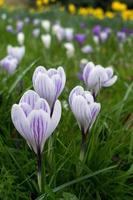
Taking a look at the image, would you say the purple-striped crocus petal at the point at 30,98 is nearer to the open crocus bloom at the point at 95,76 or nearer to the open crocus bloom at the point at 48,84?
the open crocus bloom at the point at 48,84

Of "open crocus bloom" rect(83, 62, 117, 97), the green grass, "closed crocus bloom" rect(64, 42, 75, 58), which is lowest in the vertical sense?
"closed crocus bloom" rect(64, 42, 75, 58)

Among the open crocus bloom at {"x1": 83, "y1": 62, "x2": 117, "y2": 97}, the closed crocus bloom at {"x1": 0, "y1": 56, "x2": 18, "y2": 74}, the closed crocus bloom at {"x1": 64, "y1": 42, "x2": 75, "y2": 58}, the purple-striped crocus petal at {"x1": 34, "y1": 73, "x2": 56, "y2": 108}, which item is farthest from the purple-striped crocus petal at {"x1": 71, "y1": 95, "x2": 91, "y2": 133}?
the closed crocus bloom at {"x1": 64, "y1": 42, "x2": 75, "y2": 58}

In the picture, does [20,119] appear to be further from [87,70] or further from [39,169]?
[87,70]

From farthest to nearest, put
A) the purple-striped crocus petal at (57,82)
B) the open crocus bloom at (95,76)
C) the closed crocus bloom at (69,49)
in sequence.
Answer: the closed crocus bloom at (69,49) < the open crocus bloom at (95,76) < the purple-striped crocus petal at (57,82)

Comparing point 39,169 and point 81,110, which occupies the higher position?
point 81,110

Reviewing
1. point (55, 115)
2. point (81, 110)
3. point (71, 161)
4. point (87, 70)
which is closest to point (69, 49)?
point (87, 70)

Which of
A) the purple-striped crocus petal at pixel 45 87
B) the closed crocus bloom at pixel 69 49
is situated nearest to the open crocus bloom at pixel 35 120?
the purple-striped crocus petal at pixel 45 87

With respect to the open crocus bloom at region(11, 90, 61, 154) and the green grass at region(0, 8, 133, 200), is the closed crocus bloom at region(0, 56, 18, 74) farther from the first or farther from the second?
the open crocus bloom at region(11, 90, 61, 154)
